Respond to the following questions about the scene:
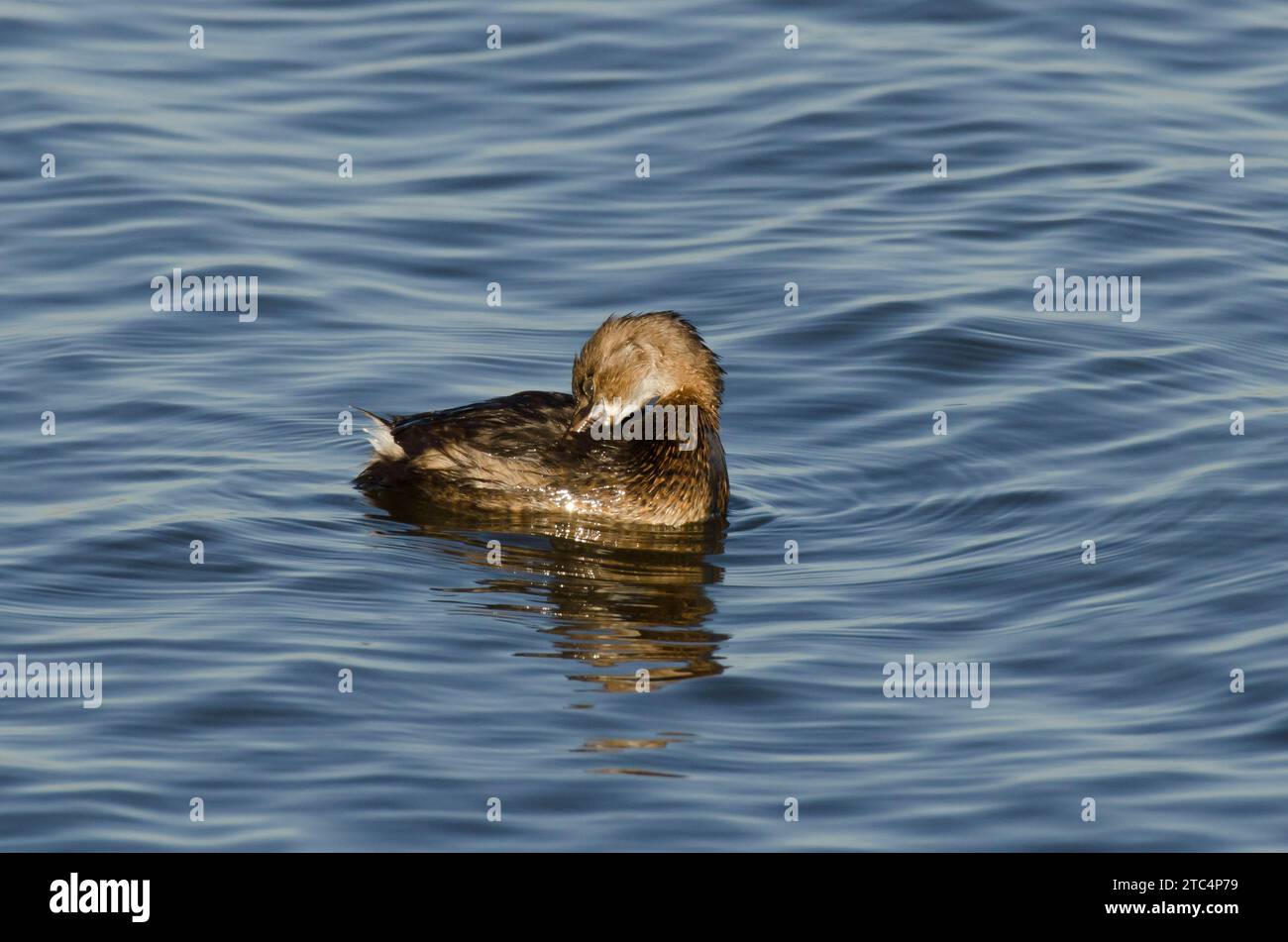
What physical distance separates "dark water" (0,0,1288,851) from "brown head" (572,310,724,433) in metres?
0.70

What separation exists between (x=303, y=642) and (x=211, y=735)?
41.3 inches

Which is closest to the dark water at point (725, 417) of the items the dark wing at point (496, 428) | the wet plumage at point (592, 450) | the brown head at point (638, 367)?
the wet plumage at point (592, 450)

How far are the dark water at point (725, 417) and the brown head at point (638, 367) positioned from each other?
70cm

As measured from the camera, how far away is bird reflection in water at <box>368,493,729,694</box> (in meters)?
9.71

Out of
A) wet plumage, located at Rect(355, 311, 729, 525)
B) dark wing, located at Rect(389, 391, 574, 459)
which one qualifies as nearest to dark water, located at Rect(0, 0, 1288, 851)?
wet plumage, located at Rect(355, 311, 729, 525)

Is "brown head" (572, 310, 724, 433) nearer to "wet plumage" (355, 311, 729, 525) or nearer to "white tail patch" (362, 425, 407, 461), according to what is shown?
"wet plumage" (355, 311, 729, 525)

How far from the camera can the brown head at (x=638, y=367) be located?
38.0 ft

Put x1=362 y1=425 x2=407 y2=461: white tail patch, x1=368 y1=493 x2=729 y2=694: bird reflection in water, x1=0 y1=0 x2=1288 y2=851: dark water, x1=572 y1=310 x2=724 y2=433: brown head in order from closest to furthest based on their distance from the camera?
x1=0 y1=0 x2=1288 y2=851: dark water
x1=368 y1=493 x2=729 y2=694: bird reflection in water
x1=572 y1=310 x2=724 y2=433: brown head
x1=362 y1=425 x2=407 y2=461: white tail patch

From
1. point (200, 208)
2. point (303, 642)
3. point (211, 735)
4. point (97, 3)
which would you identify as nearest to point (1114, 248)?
point (200, 208)

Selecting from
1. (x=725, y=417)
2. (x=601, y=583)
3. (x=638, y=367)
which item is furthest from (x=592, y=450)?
(x=725, y=417)

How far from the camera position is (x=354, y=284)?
1491 centimetres

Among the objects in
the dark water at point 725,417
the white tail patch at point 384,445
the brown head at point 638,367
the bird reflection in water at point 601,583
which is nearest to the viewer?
the dark water at point 725,417

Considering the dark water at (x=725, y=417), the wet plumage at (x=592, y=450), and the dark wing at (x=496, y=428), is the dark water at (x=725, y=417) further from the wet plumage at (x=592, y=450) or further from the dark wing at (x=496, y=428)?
the dark wing at (x=496, y=428)

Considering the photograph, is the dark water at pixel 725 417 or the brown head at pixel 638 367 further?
the brown head at pixel 638 367
